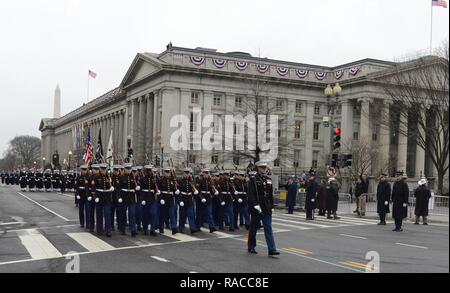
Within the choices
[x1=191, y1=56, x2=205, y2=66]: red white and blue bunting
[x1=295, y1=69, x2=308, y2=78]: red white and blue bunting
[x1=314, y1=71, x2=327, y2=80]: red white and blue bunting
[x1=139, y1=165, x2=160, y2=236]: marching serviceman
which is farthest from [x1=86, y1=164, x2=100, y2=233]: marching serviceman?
[x1=314, y1=71, x2=327, y2=80]: red white and blue bunting

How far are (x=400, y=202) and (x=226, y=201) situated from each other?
253 inches

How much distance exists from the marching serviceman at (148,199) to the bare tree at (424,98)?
2283 centimetres

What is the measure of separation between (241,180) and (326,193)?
24.2 ft

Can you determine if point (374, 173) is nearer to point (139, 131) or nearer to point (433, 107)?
point (433, 107)

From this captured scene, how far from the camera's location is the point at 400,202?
61.2 feet

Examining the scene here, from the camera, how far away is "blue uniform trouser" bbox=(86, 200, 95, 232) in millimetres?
15820

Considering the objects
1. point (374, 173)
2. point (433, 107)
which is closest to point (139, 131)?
point (374, 173)

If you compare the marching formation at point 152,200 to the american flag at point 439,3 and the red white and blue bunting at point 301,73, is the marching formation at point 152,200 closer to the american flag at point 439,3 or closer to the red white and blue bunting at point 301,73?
the american flag at point 439,3

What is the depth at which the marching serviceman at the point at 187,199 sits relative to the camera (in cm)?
1541

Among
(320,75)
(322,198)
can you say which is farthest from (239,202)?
(320,75)

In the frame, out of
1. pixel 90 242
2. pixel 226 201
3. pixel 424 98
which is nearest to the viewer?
pixel 90 242

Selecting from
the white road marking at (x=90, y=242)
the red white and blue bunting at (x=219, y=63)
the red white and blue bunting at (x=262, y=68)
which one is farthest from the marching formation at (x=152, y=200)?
the red white and blue bunting at (x=219, y=63)

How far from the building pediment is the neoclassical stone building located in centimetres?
15

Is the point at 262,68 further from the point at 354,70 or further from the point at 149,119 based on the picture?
the point at 149,119
